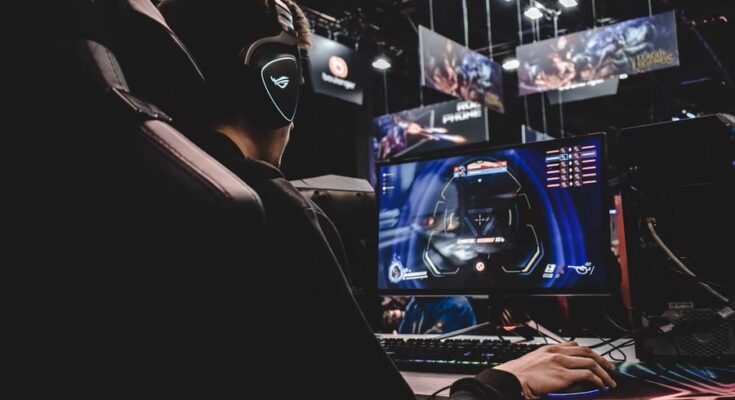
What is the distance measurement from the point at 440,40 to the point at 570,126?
7974 millimetres

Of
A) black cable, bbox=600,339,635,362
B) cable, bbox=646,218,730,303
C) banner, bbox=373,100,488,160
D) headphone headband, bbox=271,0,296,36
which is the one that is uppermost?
banner, bbox=373,100,488,160

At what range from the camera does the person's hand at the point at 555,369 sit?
102 cm

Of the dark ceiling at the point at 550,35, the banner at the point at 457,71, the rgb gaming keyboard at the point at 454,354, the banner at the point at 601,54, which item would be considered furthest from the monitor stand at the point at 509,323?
the dark ceiling at the point at 550,35

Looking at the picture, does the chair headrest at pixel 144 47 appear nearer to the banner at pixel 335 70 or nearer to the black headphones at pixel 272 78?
the black headphones at pixel 272 78

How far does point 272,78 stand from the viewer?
1050mm

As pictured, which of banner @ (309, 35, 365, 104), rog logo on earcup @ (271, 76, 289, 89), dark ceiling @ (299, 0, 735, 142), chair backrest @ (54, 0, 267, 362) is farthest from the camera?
dark ceiling @ (299, 0, 735, 142)

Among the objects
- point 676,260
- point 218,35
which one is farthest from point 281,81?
point 676,260

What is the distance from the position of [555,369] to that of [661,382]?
0.82 feet

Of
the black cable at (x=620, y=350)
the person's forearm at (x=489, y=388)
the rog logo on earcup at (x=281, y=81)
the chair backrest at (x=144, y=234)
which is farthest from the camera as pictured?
the black cable at (x=620, y=350)

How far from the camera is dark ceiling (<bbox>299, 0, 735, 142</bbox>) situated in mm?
7957

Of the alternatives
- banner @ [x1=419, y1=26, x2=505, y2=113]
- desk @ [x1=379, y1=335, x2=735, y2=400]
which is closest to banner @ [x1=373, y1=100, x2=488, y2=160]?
banner @ [x1=419, y1=26, x2=505, y2=113]

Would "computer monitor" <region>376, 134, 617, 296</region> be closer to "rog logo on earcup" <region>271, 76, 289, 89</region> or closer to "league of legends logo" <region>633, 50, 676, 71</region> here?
"rog logo on earcup" <region>271, 76, 289, 89</region>

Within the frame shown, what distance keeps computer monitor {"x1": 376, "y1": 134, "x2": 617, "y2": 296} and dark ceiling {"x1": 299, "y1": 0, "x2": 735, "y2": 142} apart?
20.2ft

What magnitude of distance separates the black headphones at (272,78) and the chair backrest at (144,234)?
50 centimetres
